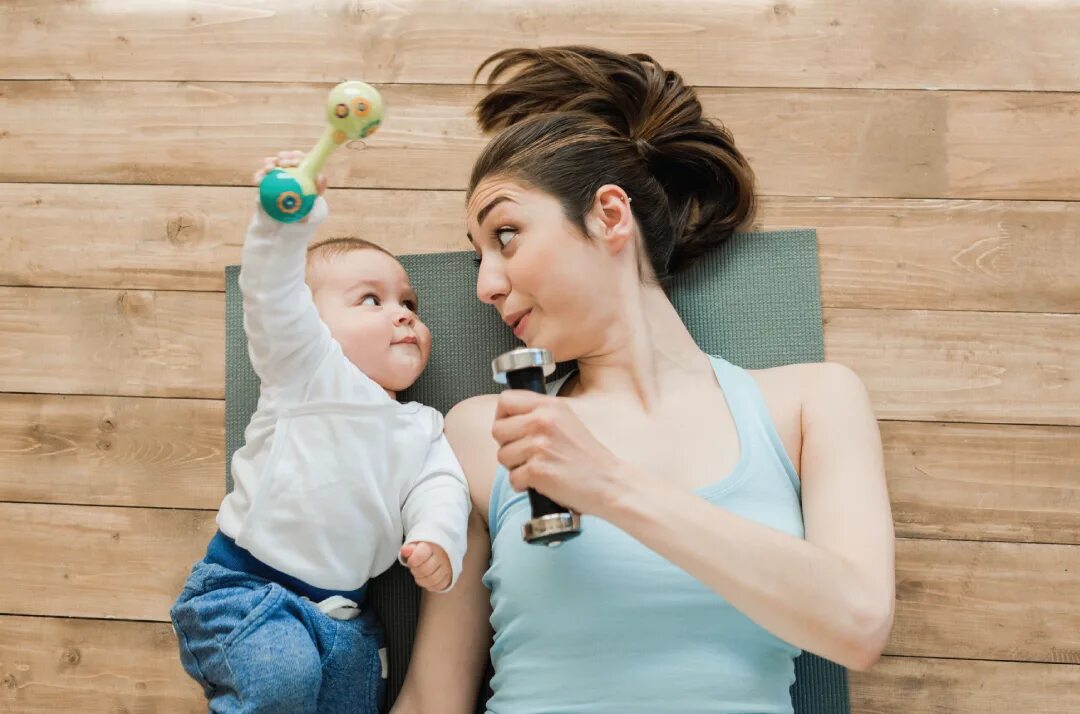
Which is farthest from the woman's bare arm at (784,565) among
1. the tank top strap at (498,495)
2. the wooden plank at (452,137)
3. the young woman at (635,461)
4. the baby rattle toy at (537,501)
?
the wooden plank at (452,137)

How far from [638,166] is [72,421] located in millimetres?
1205

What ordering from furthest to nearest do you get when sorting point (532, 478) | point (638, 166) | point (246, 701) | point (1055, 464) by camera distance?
point (1055, 464) → point (638, 166) → point (246, 701) → point (532, 478)

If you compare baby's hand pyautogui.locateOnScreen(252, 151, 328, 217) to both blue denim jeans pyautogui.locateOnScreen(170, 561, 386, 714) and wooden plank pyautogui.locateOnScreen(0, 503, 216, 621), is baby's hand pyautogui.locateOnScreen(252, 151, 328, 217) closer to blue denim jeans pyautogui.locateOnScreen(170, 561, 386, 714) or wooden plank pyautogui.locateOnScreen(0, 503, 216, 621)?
blue denim jeans pyautogui.locateOnScreen(170, 561, 386, 714)

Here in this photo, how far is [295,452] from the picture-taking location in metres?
1.38

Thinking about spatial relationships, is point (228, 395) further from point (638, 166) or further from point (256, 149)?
point (638, 166)

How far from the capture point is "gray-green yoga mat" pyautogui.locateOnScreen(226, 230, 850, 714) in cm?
171

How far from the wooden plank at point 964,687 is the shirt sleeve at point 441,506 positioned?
815 mm

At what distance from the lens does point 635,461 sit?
140cm

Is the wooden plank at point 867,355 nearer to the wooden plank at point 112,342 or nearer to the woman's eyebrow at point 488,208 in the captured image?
the wooden plank at point 112,342

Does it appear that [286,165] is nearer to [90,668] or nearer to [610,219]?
[610,219]

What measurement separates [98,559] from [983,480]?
1.68 metres

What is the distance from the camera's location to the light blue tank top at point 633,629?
1295 mm

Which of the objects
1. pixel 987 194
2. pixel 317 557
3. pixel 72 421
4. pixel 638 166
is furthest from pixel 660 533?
pixel 72 421

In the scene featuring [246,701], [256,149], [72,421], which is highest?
[256,149]
